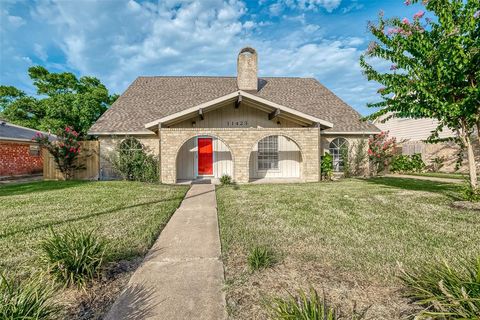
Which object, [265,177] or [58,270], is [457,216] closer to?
[58,270]

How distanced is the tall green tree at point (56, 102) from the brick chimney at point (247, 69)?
48.7 feet

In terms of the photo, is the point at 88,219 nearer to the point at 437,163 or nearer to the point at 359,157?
the point at 359,157

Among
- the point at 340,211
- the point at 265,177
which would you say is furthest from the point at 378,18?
the point at 265,177

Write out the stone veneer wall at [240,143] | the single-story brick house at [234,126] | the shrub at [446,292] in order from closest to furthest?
1. the shrub at [446,292]
2. the stone veneer wall at [240,143]
3. the single-story brick house at [234,126]

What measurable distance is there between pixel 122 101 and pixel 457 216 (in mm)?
16151

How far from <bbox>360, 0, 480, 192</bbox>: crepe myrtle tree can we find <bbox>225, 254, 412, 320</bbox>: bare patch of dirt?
4987 mm

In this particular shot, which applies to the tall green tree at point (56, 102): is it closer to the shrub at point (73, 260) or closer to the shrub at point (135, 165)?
the shrub at point (135, 165)

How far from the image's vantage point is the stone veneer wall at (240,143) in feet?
36.3

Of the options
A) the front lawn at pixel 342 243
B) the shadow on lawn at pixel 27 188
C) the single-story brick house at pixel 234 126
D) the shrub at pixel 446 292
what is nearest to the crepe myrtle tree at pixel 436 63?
the front lawn at pixel 342 243

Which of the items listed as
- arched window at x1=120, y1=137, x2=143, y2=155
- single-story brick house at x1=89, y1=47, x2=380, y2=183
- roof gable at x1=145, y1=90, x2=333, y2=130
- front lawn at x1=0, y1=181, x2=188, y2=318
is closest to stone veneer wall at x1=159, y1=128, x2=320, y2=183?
single-story brick house at x1=89, y1=47, x2=380, y2=183

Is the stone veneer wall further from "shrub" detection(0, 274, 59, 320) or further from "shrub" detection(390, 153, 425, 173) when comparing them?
"shrub" detection(0, 274, 59, 320)

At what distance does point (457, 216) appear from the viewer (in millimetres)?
5254

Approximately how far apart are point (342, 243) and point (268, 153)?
387 inches

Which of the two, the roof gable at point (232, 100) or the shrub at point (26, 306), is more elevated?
the roof gable at point (232, 100)
